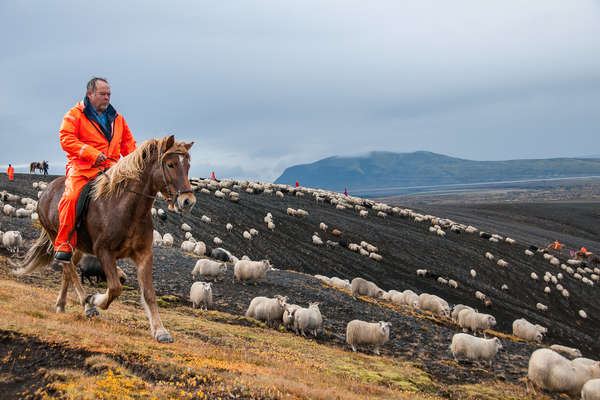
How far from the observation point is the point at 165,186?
8.02 m

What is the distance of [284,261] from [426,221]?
31048 millimetres

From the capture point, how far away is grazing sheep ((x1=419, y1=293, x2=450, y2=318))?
25375mm

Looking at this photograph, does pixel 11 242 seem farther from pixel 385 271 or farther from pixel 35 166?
pixel 35 166

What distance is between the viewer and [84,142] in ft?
28.2

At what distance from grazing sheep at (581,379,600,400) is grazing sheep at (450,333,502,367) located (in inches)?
147

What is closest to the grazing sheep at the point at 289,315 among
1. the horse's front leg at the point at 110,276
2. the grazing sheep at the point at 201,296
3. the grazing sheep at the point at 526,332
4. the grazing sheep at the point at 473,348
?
the grazing sheep at the point at 201,296

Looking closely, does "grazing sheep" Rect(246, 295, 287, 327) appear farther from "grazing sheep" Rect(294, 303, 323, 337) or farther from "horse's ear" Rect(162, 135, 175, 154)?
"horse's ear" Rect(162, 135, 175, 154)

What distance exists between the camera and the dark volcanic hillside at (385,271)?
18.4 meters

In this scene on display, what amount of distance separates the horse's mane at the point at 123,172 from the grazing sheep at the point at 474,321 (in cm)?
2009

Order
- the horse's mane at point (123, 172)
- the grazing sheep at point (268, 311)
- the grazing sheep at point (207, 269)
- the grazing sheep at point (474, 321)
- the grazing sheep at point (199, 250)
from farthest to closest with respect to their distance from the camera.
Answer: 1. the grazing sheep at point (199, 250)
2. the grazing sheep at point (474, 321)
3. the grazing sheep at point (207, 269)
4. the grazing sheep at point (268, 311)
5. the horse's mane at point (123, 172)

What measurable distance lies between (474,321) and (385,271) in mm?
15904

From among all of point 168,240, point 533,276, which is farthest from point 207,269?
point 533,276

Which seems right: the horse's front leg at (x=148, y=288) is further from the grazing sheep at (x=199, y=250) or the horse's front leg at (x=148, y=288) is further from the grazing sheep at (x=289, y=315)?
the grazing sheep at (x=199, y=250)

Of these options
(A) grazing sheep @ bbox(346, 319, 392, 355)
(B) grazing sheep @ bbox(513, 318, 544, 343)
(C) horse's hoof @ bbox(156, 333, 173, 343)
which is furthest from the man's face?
(B) grazing sheep @ bbox(513, 318, 544, 343)
